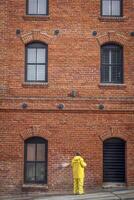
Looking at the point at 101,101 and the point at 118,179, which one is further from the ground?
the point at 101,101

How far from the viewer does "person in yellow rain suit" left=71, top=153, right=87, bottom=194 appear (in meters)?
21.4

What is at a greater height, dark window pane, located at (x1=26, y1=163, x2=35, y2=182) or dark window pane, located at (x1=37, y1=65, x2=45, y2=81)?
dark window pane, located at (x1=37, y1=65, x2=45, y2=81)

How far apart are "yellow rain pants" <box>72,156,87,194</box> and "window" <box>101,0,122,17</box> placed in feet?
21.4

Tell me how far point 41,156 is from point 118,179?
3.45m

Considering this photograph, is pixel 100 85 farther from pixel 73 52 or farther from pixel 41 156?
pixel 41 156

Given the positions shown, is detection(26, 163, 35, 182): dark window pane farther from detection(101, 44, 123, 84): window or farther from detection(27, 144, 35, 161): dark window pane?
detection(101, 44, 123, 84): window

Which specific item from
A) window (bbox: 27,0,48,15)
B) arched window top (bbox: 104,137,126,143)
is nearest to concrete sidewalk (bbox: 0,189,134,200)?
arched window top (bbox: 104,137,126,143)

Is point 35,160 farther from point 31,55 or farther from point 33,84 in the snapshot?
point 31,55

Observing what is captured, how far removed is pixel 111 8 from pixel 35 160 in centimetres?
741

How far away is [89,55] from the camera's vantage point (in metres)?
23.0

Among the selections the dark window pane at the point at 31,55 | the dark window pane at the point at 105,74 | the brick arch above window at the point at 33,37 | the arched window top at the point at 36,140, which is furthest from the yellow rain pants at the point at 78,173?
the brick arch above window at the point at 33,37

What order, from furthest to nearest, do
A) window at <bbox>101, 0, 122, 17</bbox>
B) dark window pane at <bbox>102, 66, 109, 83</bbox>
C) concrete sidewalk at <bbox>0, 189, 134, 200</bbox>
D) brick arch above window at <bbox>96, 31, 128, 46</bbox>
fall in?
window at <bbox>101, 0, 122, 17</bbox>, dark window pane at <bbox>102, 66, 109, 83</bbox>, brick arch above window at <bbox>96, 31, 128, 46</bbox>, concrete sidewalk at <bbox>0, 189, 134, 200</bbox>

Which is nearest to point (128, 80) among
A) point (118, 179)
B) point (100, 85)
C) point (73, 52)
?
point (100, 85)

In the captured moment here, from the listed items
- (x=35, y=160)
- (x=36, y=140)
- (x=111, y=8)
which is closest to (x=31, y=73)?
(x=36, y=140)
